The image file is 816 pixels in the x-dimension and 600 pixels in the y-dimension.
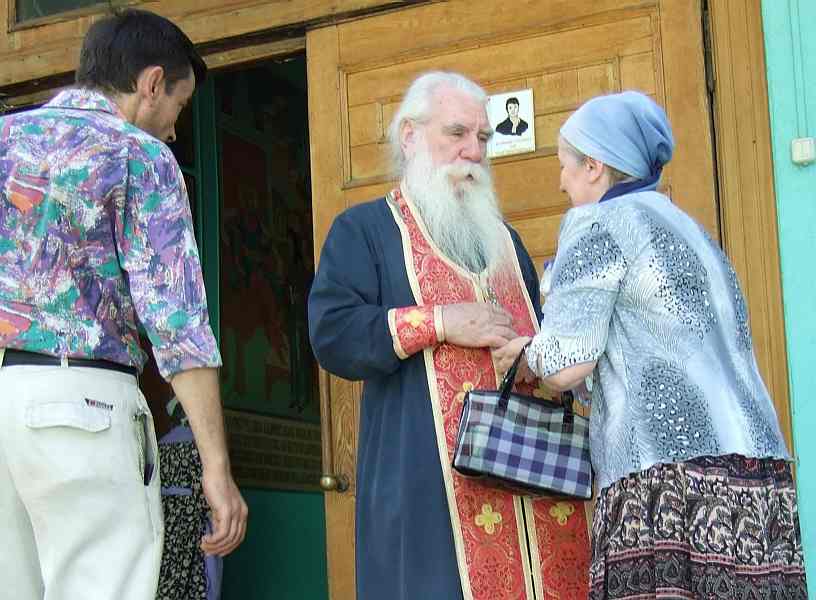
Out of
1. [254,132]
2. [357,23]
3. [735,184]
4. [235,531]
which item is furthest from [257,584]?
[235,531]

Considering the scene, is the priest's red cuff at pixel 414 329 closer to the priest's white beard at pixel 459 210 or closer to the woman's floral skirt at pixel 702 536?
the priest's white beard at pixel 459 210

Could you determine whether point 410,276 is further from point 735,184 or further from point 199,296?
point 735,184

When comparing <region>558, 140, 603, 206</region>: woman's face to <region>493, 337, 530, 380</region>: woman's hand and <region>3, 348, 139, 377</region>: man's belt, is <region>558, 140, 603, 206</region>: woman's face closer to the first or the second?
<region>493, 337, 530, 380</region>: woman's hand

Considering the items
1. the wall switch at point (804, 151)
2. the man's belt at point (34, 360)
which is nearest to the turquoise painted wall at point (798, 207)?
the wall switch at point (804, 151)

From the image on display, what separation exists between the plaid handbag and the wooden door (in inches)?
47.5

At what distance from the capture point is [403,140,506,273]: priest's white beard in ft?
12.4

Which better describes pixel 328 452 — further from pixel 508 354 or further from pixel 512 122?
pixel 508 354

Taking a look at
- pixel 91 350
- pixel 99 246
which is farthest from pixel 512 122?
pixel 91 350

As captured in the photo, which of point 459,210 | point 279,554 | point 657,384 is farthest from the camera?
point 279,554

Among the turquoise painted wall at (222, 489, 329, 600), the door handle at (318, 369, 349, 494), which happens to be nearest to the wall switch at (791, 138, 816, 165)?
the door handle at (318, 369, 349, 494)

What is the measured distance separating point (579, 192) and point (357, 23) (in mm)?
1997

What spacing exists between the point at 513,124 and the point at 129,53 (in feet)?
5.79

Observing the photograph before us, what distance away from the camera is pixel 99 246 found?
9.36ft

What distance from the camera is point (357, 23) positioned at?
4910mm
